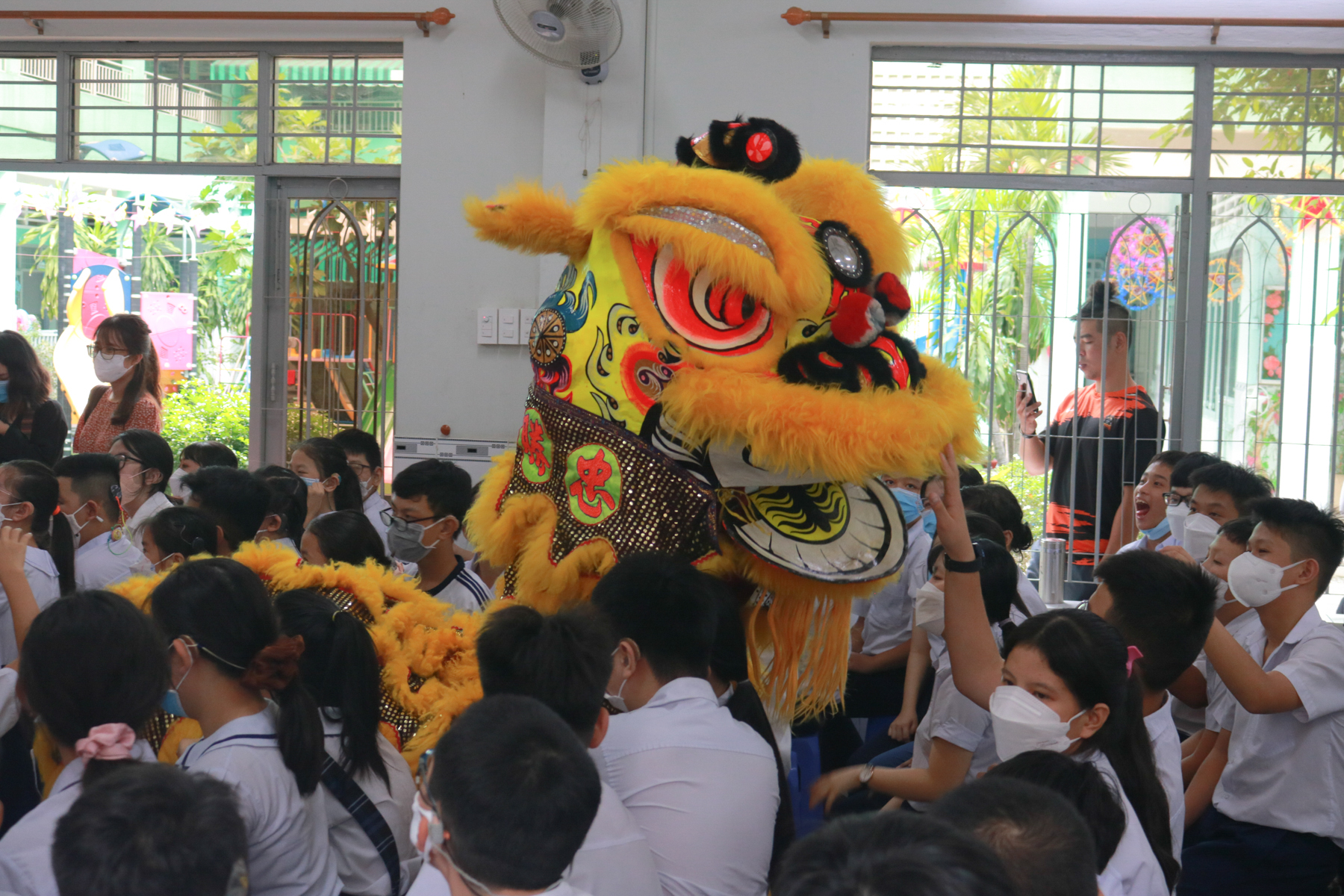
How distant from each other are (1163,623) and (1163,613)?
18 mm

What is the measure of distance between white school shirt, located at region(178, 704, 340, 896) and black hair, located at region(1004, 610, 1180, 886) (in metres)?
1.07

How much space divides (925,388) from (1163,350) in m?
3.11

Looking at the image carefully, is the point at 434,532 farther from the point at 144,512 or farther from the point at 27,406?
the point at 27,406

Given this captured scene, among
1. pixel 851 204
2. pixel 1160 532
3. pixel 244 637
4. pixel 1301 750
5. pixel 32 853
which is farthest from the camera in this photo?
pixel 1160 532

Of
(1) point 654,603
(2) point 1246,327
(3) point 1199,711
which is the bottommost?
(3) point 1199,711

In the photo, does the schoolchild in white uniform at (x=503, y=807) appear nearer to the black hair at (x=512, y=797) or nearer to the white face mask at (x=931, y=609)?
the black hair at (x=512, y=797)

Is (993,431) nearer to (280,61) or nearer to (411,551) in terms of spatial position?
(411,551)

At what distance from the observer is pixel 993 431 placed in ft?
15.5

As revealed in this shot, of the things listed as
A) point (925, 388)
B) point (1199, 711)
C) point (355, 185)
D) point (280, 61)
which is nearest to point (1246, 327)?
point (1199, 711)

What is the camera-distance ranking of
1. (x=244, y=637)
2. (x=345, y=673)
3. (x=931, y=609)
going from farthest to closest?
(x=931, y=609) → (x=345, y=673) → (x=244, y=637)

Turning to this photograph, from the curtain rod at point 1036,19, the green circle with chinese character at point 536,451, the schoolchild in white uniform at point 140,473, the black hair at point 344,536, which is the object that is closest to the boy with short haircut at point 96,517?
the schoolchild in white uniform at point 140,473

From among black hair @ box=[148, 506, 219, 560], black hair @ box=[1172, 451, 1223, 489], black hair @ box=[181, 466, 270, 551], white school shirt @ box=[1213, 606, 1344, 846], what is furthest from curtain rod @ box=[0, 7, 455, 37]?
white school shirt @ box=[1213, 606, 1344, 846]

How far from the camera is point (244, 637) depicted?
1.68 metres

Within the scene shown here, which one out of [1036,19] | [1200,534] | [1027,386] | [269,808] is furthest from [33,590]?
[1036,19]
